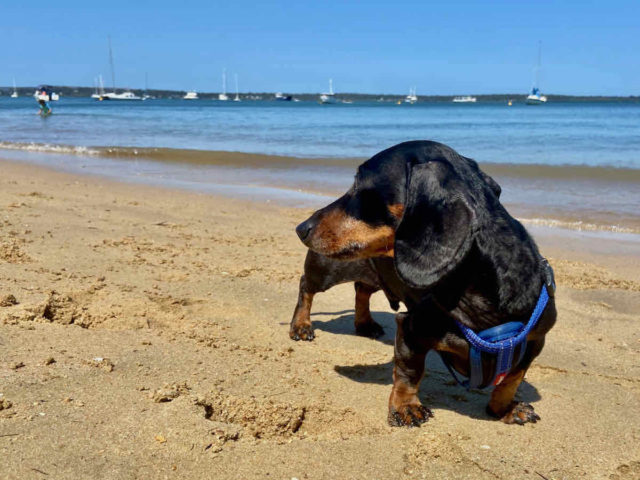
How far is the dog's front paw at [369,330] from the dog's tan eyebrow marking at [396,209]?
5.54ft

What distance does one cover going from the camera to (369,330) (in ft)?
13.8

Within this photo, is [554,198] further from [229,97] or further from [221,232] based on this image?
[229,97]

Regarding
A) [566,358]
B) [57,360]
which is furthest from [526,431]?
[57,360]

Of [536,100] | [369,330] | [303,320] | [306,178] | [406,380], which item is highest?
[536,100]

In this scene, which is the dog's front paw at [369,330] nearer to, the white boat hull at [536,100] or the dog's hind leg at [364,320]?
the dog's hind leg at [364,320]

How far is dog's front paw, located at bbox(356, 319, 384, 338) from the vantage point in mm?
4203

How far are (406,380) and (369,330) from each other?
4.47ft

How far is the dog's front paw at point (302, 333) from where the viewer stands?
4000 millimetres

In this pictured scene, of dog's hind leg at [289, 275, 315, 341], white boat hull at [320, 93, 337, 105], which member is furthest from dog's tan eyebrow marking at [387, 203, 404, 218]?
white boat hull at [320, 93, 337, 105]

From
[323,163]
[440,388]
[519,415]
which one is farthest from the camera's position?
[323,163]

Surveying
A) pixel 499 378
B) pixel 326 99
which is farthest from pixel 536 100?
pixel 499 378

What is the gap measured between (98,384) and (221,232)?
4.06 metres

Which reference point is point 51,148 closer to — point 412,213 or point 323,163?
point 323,163

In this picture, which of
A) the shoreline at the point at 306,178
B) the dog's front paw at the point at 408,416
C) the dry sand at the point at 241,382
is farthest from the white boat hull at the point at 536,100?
the dog's front paw at the point at 408,416
